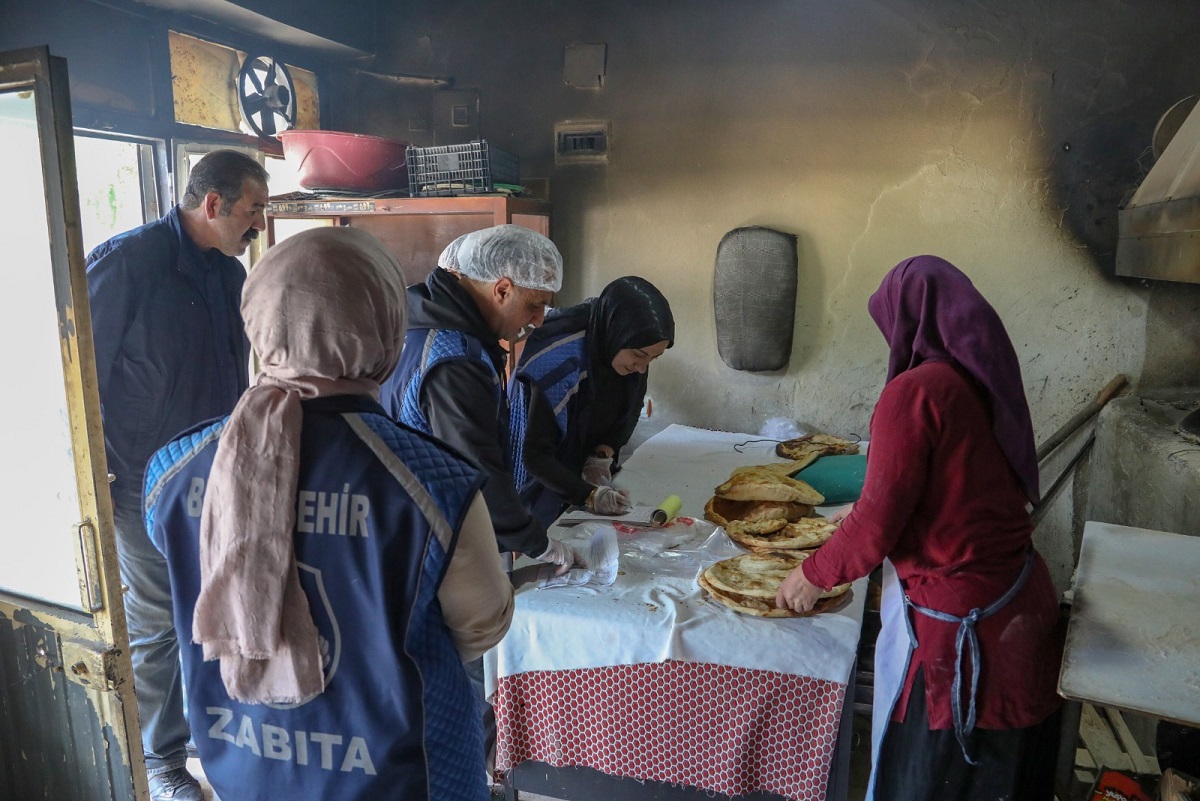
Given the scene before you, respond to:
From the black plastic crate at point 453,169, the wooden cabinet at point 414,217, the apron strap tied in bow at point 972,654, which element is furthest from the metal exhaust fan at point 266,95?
the apron strap tied in bow at point 972,654

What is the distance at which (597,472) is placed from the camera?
2695 mm

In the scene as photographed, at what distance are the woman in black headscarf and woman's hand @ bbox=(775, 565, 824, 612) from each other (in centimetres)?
78

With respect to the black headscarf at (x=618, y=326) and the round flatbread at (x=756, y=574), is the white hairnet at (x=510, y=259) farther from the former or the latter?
the round flatbread at (x=756, y=574)

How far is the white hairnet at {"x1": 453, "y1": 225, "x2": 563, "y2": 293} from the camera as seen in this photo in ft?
6.55

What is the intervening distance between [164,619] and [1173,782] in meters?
2.68

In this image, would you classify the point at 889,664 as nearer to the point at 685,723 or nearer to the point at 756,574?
the point at 756,574

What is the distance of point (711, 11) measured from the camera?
369cm

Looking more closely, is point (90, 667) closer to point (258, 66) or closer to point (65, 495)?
point (65, 495)

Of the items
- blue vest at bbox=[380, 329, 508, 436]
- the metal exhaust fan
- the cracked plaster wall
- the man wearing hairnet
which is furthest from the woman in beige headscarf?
the metal exhaust fan

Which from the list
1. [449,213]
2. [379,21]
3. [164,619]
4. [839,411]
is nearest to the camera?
[164,619]

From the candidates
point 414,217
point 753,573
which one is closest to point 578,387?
point 753,573

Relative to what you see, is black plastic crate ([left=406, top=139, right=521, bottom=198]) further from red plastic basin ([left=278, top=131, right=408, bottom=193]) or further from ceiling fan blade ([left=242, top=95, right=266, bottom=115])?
ceiling fan blade ([left=242, top=95, right=266, bottom=115])

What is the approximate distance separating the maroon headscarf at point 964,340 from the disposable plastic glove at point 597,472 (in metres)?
1.31

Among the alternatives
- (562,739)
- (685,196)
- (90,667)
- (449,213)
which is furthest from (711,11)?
(90,667)
